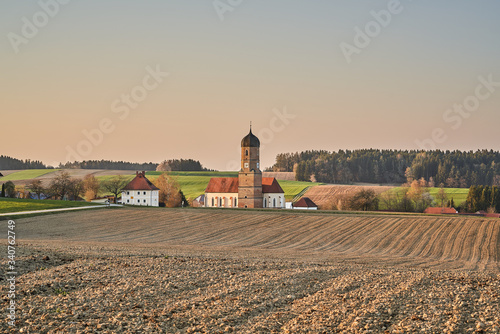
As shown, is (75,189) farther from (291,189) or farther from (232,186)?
(291,189)

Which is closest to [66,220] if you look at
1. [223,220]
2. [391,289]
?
[223,220]

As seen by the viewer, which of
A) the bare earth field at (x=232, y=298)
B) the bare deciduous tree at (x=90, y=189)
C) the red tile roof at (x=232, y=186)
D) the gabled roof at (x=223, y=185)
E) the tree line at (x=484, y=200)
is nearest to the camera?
the bare earth field at (x=232, y=298)

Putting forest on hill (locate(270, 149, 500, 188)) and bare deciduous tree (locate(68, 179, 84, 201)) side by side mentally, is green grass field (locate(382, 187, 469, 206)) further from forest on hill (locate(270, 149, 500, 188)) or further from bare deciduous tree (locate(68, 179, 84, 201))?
bare deciduous tree (locate(68, 179, 84, 201))

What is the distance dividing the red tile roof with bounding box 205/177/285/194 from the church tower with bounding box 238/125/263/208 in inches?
87.4

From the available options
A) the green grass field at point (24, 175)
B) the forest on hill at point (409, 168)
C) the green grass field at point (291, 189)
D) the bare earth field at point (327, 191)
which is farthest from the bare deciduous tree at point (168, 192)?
the forest on hill at point (409, 168)

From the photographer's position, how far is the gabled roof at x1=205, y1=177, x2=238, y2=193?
104950mm

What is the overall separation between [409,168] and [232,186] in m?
87.9

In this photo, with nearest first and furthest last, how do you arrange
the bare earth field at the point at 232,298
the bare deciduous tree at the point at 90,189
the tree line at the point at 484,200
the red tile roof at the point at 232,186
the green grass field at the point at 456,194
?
1. the bare earth field at the point at 232,298
2. the red tile roof at the point at 232,186
3. the tree line at the point at 484,200
4. the bare deciduous tree at the point at 90,189
5. the green grass field at the point at 456,194

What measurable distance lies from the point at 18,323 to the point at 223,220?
49470 mm

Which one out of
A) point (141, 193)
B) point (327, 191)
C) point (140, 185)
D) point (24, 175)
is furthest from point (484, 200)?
point (24, 175)

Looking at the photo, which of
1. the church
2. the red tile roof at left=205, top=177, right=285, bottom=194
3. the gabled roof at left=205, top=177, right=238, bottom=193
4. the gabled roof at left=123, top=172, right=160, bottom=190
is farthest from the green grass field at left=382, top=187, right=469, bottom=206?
the gabled roof at left=123, top=172, right=160, bottom=190

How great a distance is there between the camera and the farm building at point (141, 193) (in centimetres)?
10431

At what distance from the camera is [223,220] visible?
61906mm

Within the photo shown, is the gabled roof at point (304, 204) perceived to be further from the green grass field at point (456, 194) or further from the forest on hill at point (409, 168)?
the forest on hill at point (409, 168)
